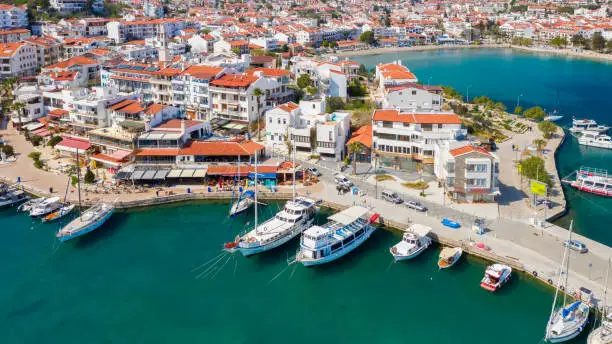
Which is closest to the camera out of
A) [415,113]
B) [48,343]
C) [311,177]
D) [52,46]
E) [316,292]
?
[48,343]

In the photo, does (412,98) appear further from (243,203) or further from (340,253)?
(340,253)

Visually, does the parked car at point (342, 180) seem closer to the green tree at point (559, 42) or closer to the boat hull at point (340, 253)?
the boat hull at point (340, 253)

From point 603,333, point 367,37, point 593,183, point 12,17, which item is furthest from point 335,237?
point 367,37

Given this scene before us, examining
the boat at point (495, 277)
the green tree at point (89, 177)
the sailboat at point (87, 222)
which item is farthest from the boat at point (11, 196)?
the boat at point (495, 277)

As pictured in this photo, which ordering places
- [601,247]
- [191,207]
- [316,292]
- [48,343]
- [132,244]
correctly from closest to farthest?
[48,343] < [316,292] < [601,247] < [132,244] < [191,207]

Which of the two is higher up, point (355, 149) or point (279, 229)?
point (355, 149)

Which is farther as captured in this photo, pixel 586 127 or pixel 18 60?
A: pixel 18 60

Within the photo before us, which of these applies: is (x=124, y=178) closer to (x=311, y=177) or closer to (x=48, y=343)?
(x=311, y=177)

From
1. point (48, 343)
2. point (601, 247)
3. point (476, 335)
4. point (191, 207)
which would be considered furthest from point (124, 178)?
point (601, 247)
